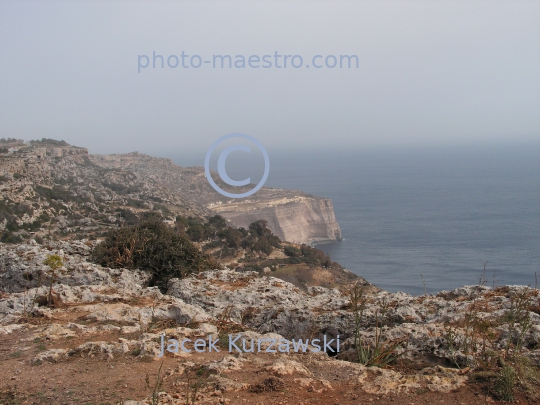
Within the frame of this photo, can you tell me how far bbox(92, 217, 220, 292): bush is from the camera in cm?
871

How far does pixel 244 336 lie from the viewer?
5160mm

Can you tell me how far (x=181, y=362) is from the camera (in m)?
4.56

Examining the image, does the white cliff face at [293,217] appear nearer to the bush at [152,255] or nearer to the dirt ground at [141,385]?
the bush at [152,255]

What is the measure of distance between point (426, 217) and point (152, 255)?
60067 mm

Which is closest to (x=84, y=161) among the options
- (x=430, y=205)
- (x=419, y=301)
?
(x=419, y=301)

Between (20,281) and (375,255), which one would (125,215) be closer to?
(20,281)

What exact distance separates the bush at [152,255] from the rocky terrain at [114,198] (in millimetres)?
5678

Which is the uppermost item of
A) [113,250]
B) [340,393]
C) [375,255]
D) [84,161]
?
[84,161]

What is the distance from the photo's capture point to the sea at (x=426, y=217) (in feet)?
113

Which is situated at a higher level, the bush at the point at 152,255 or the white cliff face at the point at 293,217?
the bush at the point at 152,255

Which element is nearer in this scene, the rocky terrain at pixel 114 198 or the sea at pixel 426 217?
the rocky terrain at pixel 114 198

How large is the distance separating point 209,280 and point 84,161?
1757 inches

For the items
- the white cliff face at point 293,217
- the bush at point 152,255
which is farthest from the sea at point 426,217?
the white cliff face at point 293,217

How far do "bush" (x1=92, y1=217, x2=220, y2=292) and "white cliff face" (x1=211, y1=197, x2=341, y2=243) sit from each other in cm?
3022
